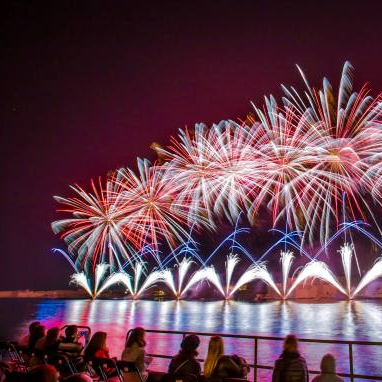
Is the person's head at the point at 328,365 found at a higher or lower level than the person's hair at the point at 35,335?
lower

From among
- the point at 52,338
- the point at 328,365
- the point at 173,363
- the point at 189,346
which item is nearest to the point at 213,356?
the point at 189,346

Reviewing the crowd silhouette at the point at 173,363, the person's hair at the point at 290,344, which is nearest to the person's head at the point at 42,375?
the crowd silhouette at the point at 173,363

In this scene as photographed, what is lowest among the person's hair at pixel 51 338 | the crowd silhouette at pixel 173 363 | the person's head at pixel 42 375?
the person's head at pixel 42 375

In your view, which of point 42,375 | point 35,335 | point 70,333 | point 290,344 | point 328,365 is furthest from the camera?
point 35,335

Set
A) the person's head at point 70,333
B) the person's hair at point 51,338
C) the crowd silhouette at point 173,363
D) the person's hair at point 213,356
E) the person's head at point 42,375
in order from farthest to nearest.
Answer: the person's head at point 70,333
the person's hair at point 51,338
the person's hair at point 213,356
the crowd silhouette at point 173,363
the person's head at point 42,375

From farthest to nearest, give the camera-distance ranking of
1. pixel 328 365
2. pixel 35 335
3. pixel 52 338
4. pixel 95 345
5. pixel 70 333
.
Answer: pixel 35 335 → pixel 70 333 → pixel 52 338 → pixel 95 345 → pixel 328 365

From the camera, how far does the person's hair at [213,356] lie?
21.6ft

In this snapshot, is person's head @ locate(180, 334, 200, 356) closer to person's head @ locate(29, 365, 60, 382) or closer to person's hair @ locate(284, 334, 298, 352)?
person's hair @ locate(284, 334, 298, 352)

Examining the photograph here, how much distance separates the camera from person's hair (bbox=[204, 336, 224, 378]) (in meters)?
6.59

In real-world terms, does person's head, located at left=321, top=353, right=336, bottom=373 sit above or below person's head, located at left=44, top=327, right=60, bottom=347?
below

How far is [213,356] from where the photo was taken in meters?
6.73

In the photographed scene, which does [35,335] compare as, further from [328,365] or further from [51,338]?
[328,365]

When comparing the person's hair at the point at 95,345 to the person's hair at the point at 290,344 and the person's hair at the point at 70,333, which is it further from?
the person's hair at the point at 290,344

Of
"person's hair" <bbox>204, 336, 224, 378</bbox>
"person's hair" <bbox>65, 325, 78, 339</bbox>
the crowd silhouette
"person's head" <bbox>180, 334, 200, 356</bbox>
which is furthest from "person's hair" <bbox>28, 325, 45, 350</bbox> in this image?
"person's hair" <bbox>204, 336, 224, 378</bbox>
